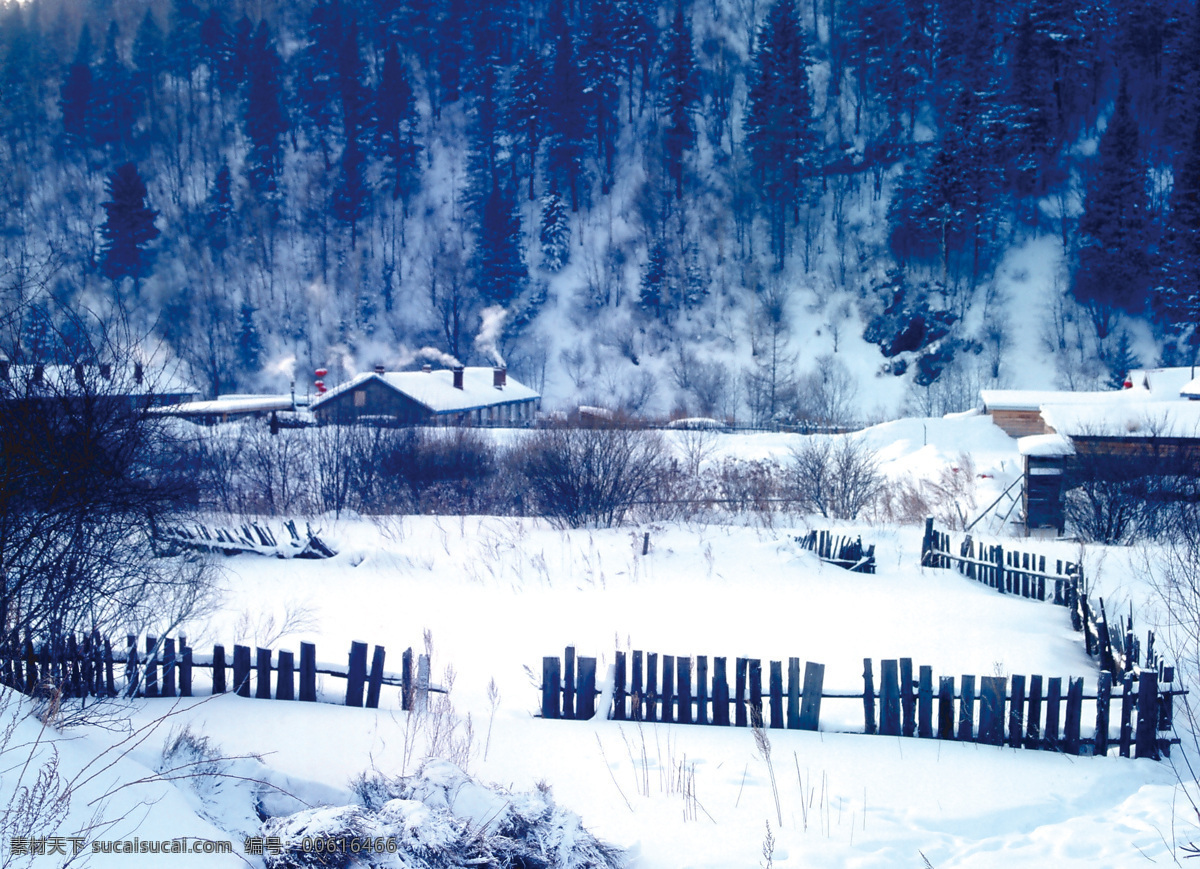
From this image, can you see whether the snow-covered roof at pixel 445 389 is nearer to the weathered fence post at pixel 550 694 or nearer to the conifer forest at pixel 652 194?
the conifer forest at pixel 652 194

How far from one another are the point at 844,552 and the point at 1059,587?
320 cm

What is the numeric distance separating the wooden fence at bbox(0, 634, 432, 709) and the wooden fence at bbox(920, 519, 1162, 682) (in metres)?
6.69

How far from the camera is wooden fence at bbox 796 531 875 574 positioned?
12773 mm

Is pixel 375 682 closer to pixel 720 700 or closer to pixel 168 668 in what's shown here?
pixel 168 668

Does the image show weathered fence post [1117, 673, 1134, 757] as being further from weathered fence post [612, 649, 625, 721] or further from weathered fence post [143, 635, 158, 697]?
weathered fence post [143, 635, 158, 697]

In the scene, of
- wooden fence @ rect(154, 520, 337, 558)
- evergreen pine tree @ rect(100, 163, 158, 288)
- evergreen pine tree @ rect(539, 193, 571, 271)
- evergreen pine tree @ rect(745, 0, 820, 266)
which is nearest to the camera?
wooden fence @ rect(154, 520, 337, 558)

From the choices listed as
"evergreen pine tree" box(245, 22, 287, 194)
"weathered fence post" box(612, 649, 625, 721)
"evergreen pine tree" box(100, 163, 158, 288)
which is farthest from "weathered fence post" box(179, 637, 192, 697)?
"evergreen pine tree" box(245, 22, 287, 194)

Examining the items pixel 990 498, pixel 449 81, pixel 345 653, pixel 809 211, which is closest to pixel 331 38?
pixel 449 81

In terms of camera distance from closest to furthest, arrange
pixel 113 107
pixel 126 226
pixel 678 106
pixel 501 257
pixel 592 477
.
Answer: pixel 592 477, pixel 501 257, pixel 678 106, pixel 126 226, pixel 113 107

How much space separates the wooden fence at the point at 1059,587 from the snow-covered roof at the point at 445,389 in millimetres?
28657

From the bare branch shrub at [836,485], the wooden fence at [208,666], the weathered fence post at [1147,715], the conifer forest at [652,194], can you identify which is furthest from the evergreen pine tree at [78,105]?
the weathered fence post at [1147,715]

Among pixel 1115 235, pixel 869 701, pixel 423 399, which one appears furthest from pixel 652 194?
pixel 869 701

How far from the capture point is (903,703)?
6543mm

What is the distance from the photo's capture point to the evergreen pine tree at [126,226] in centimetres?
6003
